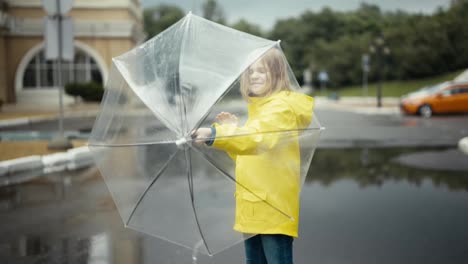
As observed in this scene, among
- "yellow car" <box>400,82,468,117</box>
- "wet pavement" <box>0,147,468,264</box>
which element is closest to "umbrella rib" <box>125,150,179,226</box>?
"wet pavement" <box>0,147,468,264</box>

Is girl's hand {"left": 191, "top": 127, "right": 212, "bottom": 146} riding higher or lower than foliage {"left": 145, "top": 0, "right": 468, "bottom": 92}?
lower

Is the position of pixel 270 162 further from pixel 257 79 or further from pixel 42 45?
pixel 42 45

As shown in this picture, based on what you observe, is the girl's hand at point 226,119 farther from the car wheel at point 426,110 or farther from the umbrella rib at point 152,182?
the car wheel at point 426,110

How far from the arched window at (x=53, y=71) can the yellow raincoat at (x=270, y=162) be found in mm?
38533

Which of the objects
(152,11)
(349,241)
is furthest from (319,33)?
(349,241)

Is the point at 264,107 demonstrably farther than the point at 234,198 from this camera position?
No

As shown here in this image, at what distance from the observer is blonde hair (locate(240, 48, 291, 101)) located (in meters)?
2.85

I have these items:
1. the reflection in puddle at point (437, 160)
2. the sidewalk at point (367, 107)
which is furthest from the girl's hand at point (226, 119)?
the sidewalk at point (367, 107)

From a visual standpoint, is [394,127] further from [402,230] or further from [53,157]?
[402,230]

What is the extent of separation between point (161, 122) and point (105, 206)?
4.27 m

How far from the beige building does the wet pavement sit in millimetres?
31212

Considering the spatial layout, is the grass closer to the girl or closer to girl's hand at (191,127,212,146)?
the girl

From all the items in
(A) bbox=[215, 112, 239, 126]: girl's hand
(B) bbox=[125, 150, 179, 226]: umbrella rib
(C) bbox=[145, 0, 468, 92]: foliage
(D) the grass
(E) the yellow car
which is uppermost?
(C) bbox=[145, 0, 468, 92]: foliage

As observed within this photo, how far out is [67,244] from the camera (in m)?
4.97
